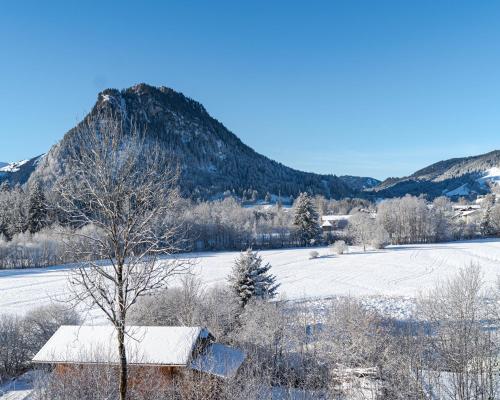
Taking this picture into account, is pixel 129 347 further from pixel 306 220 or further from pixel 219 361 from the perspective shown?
pixel 306 220

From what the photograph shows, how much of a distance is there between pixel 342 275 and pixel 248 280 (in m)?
29.4

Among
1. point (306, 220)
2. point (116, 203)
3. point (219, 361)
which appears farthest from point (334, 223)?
point (116, 203)

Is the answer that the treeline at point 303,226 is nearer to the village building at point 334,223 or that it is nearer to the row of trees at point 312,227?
the row of trees at point 312,227

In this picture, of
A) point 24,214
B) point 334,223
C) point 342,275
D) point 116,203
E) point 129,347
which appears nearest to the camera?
point 116,203

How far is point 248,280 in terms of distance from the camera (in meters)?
25.0

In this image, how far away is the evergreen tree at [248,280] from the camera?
24.7 metres

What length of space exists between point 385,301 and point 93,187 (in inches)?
1311

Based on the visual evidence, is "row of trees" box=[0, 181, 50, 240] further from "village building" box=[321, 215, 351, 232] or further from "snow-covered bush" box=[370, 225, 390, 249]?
"village building" box=[321, 215, 351, 232]

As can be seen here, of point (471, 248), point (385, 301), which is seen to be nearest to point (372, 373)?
point (385, 301)

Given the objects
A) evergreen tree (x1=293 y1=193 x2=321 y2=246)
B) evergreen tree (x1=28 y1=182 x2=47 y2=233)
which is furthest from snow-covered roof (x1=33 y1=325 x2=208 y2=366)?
evergreen tree (x1=293 y1=193 x2=321 y2=246)

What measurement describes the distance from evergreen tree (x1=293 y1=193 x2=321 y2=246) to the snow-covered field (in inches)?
481

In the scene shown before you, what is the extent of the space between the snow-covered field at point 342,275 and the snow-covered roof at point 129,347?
494 inches

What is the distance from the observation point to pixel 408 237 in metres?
94.9

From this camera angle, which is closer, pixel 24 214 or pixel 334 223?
pixel 24 214
